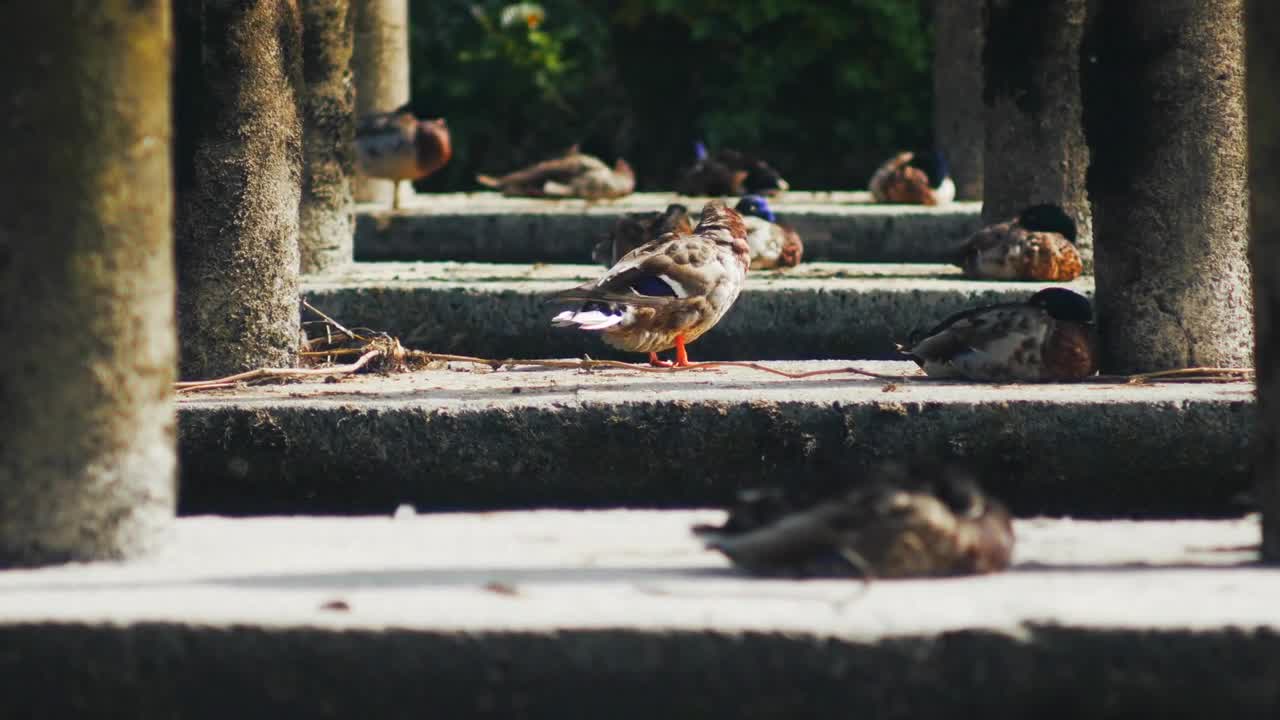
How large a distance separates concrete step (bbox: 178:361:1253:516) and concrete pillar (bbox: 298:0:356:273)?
3.54 m

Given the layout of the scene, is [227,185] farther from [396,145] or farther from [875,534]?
[396,145]

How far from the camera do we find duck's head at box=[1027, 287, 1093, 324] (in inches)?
267

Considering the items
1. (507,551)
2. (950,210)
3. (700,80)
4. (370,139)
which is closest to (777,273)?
(950,210)

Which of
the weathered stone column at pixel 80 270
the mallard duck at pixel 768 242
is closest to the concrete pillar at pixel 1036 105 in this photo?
the mallard duck at pixel 768 242

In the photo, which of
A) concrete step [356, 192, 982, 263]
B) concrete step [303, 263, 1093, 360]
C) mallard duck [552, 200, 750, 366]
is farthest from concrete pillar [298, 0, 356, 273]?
mallard duck [552, 200, 750, 366]

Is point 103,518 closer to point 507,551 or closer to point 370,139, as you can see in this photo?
point 507,551

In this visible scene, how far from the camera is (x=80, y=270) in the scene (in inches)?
156

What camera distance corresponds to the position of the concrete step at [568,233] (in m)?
11.6

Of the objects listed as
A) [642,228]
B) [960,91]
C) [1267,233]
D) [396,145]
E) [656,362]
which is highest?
[960,91]

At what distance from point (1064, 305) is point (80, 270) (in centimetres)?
403

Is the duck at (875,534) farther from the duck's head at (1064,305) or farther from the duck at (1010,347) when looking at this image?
the duck's head at (1064,305)

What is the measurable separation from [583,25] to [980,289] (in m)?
9.43

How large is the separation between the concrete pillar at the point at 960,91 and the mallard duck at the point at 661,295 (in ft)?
21.6

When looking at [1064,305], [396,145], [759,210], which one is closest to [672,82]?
[396,145]
